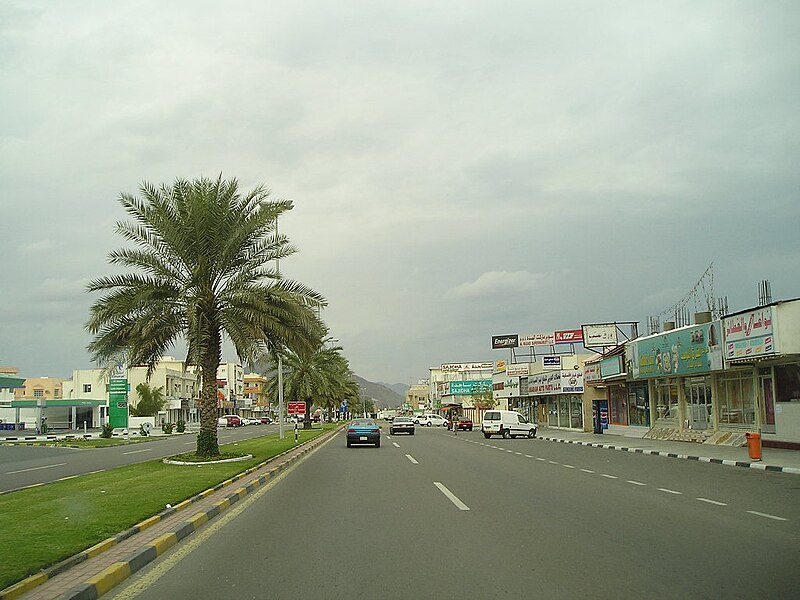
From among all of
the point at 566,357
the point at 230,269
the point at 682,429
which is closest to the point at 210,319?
the point at 230,269

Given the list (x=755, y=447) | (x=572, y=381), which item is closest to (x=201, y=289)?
(x=755, y=447)

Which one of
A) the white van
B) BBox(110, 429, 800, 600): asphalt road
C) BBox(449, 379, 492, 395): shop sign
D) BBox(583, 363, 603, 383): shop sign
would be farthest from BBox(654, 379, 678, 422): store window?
BBox(449, 379, 492, 395): shop sign

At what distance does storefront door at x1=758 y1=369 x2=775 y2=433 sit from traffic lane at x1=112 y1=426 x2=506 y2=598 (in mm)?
19372

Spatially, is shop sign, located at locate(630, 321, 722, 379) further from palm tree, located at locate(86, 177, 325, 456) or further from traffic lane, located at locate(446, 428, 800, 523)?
palm tree, located at locate(86, 177, 325, 456)

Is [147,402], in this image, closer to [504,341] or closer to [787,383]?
[504,341]

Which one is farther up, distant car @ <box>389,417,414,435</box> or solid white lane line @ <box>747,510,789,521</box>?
solid white lane line @ <box>747,510,789,521</box>

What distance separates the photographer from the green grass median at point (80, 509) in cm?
858

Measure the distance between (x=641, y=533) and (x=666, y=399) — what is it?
32711 millimetres

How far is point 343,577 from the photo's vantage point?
26.4 ft

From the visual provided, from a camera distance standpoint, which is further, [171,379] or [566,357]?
[171,379]

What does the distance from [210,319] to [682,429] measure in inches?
974

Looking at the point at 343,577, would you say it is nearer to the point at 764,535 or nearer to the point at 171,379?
the point at 764,535

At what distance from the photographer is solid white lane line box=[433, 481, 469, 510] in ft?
44.6

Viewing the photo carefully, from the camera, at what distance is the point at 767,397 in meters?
30.3
